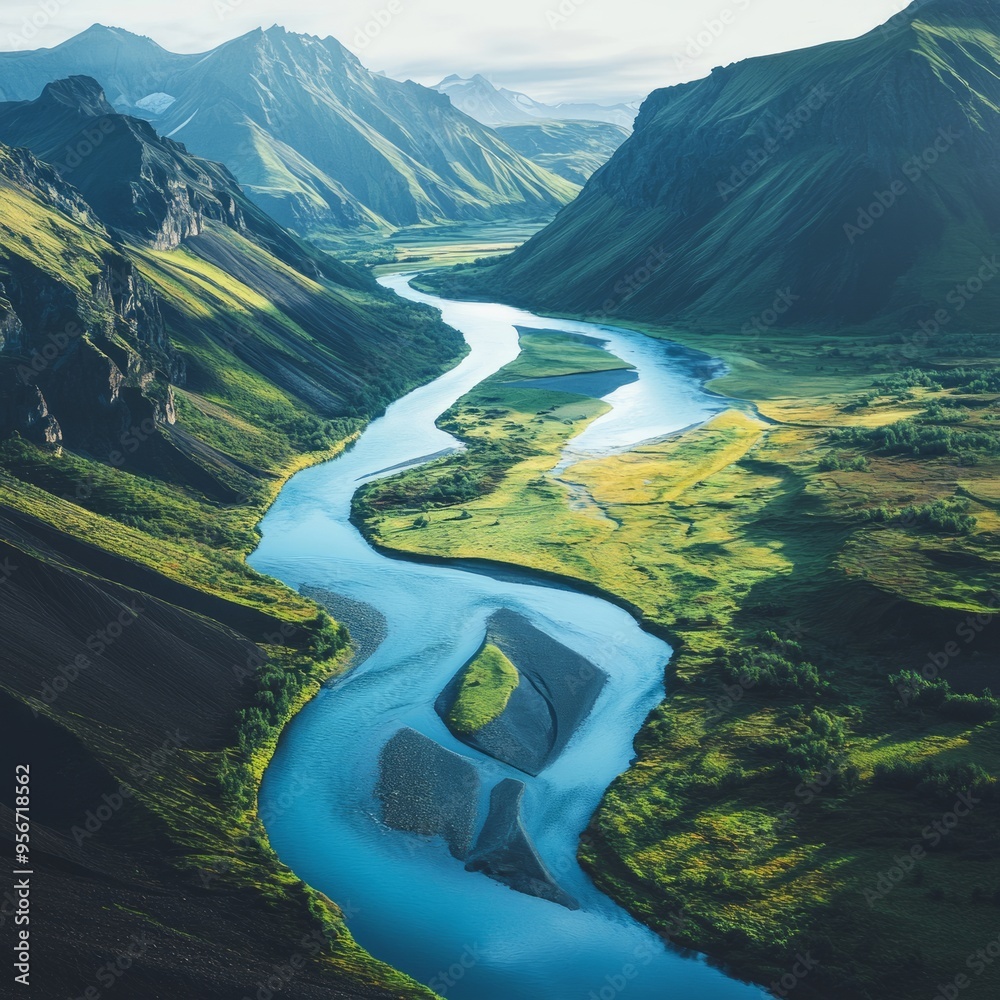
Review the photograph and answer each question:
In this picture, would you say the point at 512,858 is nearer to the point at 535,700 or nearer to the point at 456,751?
the point at 456,751

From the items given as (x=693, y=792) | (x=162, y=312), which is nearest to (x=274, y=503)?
(x=162, y=312)

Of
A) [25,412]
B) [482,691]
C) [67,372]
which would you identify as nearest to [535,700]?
[482,691]

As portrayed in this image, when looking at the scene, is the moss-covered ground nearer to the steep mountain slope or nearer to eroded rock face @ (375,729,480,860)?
eroded rock face @ (375,729,480,860)

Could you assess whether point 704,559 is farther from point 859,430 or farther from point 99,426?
point 99,426

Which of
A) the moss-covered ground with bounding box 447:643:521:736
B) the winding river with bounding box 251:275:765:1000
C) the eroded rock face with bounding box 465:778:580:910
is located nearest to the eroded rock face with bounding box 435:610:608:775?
the moss-covered ground with bounding box 447:643:521:736

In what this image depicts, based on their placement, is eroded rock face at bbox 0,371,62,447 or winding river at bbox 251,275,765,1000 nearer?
winding river at bbox 251,275,765,1000

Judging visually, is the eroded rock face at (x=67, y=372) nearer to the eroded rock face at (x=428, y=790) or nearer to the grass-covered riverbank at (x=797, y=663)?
the grass-covered riverbank at (x=797, y=663)
